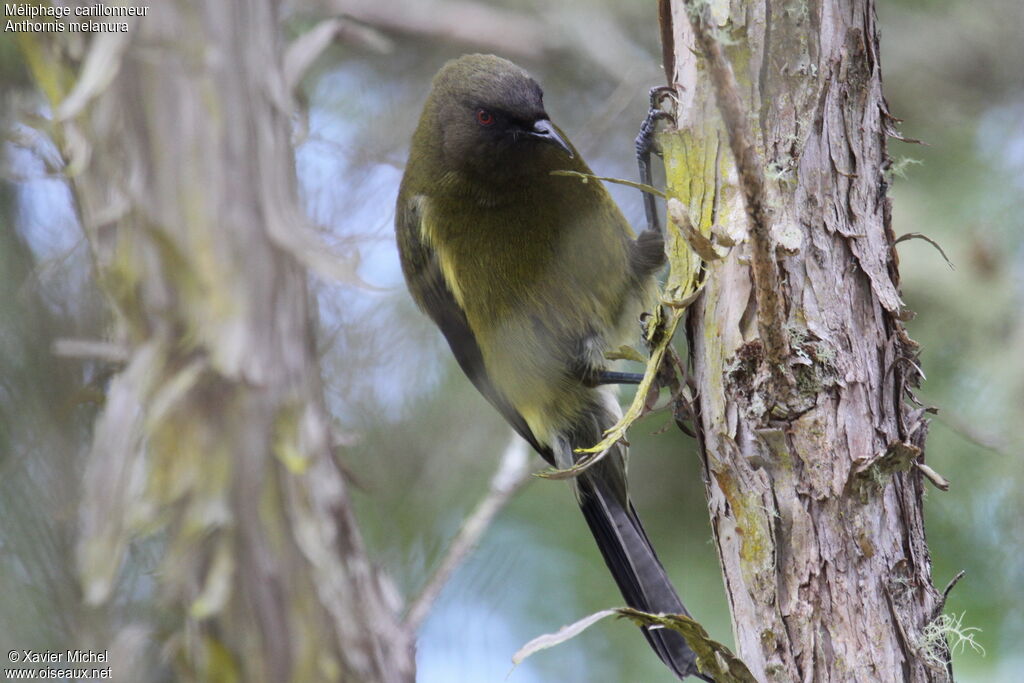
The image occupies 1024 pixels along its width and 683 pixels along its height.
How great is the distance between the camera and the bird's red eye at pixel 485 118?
2.46 m

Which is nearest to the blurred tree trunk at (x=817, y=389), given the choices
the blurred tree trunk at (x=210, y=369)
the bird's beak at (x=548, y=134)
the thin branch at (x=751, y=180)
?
the thin branch at (x=751, y=180)

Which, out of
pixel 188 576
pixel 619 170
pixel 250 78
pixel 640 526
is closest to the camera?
pixel 188 576

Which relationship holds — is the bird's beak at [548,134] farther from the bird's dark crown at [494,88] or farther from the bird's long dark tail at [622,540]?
the bird's long dark tail at [622,540]

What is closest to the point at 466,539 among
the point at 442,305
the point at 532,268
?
the point at 532,268

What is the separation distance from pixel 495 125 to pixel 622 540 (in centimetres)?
113

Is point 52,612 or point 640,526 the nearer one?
point 52,612

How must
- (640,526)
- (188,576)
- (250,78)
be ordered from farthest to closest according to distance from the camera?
1. (640,526)
2. (250,78)
3. (188,576)

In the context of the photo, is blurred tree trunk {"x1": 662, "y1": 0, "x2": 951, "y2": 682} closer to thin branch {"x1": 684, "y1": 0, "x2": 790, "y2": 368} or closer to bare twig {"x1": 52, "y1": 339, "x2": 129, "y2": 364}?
thin branch {"x1": 684, "y1": 0, "x2": 790, "y2": 368}

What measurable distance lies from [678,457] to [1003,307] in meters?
1.06

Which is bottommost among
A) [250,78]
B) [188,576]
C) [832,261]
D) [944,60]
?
[188,576]

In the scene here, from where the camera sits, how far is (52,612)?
3.94 feet

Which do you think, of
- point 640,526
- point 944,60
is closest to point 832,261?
point 640,526

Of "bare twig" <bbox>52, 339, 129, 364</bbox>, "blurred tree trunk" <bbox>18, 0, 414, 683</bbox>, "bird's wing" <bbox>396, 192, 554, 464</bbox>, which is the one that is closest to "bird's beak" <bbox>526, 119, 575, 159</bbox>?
"bird's wing" <bbox>396, 192, 554, 464</bbox>

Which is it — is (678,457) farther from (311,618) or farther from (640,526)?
(311,618)
